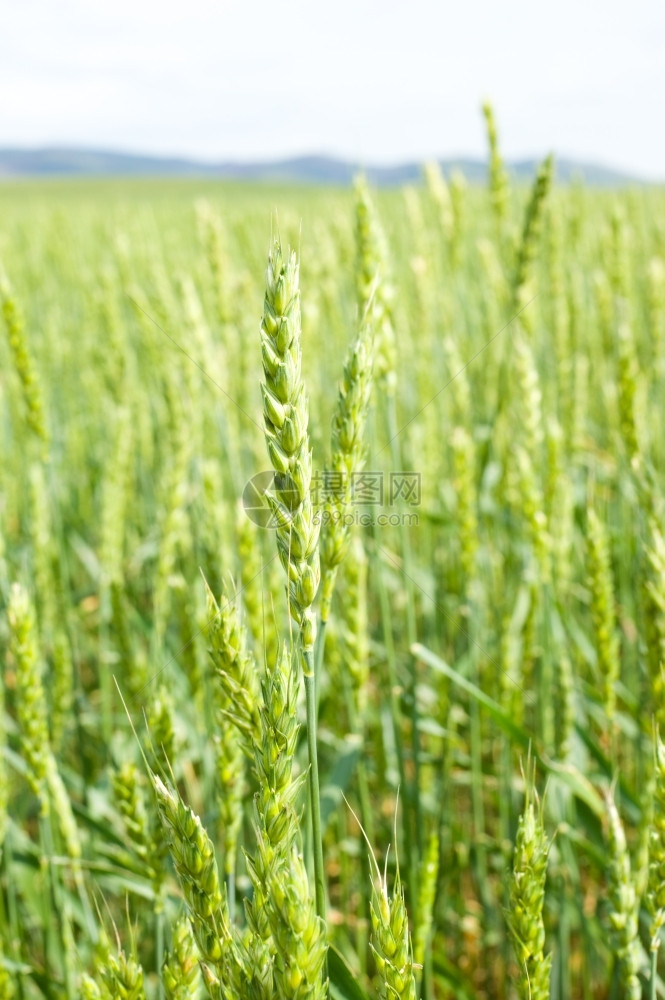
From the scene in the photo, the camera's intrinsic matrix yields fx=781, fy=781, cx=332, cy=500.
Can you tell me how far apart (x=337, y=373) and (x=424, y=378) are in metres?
0.72

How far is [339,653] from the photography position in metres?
1.48

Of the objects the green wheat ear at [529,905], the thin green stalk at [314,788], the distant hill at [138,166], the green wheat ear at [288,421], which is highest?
the distant hill at [138,166]

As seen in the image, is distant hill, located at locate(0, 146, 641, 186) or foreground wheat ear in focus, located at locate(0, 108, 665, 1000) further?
distant hill, located at locate(0, 146, 641, 186)

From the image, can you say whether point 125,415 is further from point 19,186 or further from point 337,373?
point 19,186

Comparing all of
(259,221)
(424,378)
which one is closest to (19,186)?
(259,221)

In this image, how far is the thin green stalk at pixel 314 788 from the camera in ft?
2.06

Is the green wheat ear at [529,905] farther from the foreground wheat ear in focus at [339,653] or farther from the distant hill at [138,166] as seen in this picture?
the distant hill at [138,166]

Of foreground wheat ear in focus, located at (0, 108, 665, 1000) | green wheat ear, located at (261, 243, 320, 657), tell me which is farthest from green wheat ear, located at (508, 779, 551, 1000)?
green wheat ear, located at (261, 243, 320, 657)

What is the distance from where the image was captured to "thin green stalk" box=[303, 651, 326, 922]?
24.8 inches

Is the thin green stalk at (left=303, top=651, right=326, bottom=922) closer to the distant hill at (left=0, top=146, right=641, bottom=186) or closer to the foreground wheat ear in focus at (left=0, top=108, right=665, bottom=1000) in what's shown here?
the foreground wheat ear in focus at (left=0, top=108, right=665, bottom=1000)

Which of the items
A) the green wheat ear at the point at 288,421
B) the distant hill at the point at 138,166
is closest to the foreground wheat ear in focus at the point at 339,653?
the green wheat ear at the point at 288,421

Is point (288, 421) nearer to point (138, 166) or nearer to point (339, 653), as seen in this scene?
point (339, 653)

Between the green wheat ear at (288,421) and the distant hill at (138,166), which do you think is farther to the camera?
the distant hill at (138,166)

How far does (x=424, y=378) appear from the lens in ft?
7.50
